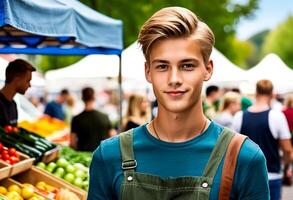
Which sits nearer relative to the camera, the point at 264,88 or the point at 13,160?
the point at 13,160

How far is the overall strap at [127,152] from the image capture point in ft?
8.11

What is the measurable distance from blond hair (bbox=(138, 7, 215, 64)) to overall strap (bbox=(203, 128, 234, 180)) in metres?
0.28

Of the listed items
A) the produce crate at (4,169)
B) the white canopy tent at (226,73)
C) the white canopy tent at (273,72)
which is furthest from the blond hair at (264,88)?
the white canopy tent at (226,73)

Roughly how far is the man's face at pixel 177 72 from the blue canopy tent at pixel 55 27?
102 inches

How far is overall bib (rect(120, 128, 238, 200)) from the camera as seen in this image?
243 centimetres

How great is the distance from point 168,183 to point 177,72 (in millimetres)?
373

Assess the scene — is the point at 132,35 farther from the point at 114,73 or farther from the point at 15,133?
the point at 15,133

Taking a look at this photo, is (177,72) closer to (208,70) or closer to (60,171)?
(208,70)

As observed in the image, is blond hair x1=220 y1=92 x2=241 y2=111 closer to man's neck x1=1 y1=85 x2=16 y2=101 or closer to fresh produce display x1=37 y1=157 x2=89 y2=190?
fresh produce display x1=37 y1=157 x2=89 y2=190

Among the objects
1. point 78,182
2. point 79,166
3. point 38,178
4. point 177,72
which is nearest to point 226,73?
point 79,166

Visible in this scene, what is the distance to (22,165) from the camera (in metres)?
6.72

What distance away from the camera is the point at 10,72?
26.0ft

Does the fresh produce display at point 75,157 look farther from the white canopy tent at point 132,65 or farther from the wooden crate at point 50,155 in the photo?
the white canopy tent at point 132,65

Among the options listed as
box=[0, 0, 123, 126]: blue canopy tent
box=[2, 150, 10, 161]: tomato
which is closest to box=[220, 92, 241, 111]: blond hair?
box=[0, 0, 123, 126]: blue canopy tent
